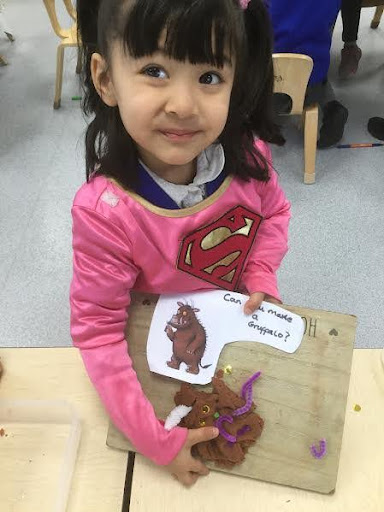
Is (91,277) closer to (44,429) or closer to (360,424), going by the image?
(44,429)

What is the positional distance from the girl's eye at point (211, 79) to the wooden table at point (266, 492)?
535 millimetres

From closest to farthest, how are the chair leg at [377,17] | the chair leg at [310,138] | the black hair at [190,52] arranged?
1. the black hair at [190,52]
2. the chair leg at [310,138]
3. the chair leg at [377,17]

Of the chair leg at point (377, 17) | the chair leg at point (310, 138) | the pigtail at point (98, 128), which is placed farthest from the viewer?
the chair leg at point (377, 17)

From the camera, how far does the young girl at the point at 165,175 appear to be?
0.60 meters

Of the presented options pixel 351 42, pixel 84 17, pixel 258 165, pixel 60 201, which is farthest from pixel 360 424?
pixel 351 42

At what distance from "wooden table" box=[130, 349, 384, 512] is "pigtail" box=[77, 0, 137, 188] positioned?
16.9 inches

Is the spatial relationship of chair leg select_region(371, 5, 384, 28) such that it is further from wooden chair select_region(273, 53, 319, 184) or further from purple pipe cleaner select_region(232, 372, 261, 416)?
purple pipe cleaner select_region(232, 372, 261, 416)

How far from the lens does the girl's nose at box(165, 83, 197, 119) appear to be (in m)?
0.60

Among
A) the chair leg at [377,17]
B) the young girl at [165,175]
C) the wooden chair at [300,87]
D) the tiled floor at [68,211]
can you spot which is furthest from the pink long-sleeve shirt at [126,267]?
the chair leg at [377,17]

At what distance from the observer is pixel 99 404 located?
81cm

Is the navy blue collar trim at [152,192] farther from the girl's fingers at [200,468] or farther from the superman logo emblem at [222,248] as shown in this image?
the girl's fingers at [200,468]

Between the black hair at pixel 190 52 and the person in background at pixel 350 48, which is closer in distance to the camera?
the black hair at pixel 190 52

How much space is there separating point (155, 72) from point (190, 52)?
50mm

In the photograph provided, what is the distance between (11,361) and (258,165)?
1.77 feet
